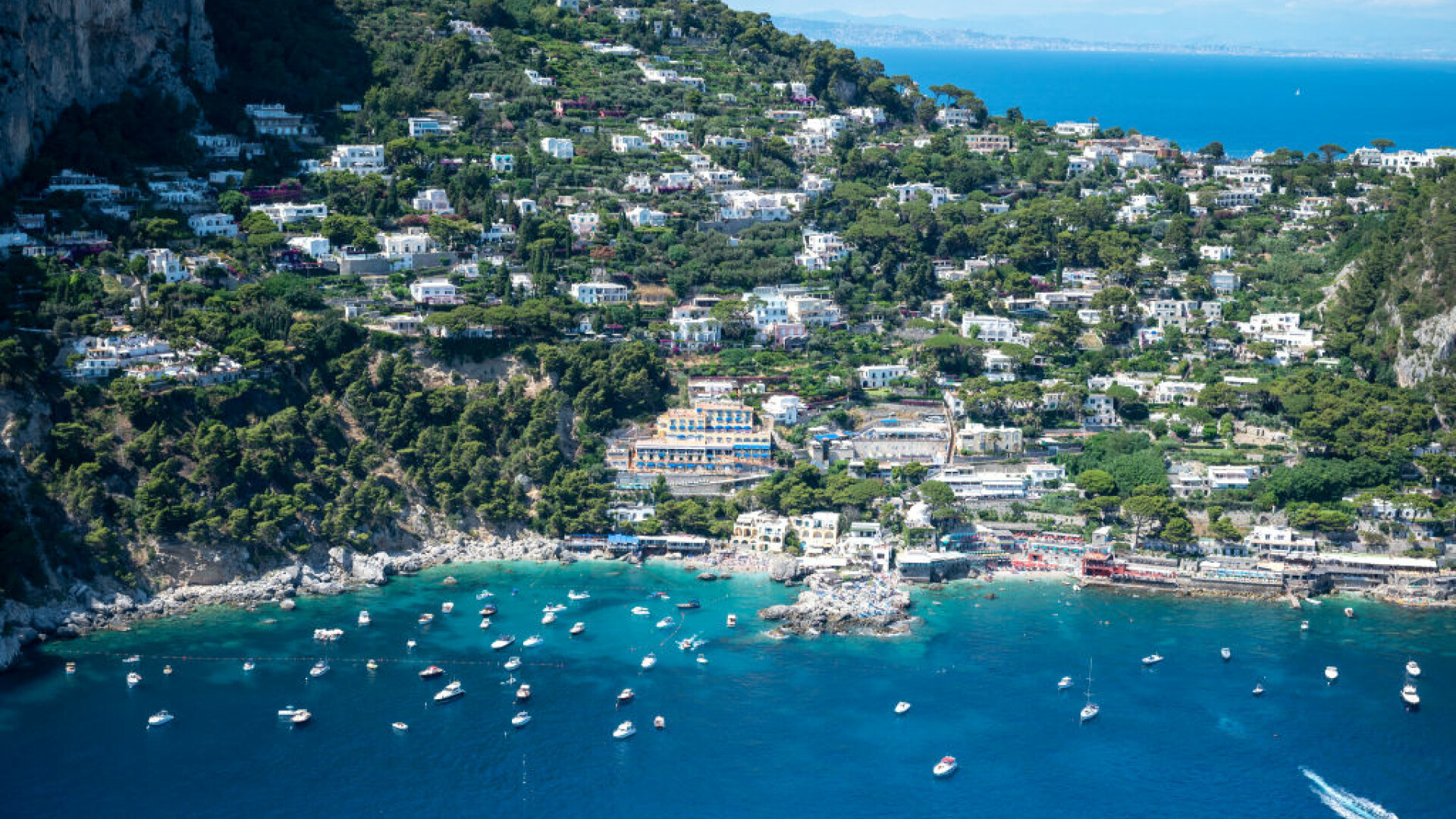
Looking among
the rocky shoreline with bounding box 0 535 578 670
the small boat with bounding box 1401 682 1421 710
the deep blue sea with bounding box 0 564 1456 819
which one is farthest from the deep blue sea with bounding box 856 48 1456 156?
the small boat with bounding box 1401 682 1421 710

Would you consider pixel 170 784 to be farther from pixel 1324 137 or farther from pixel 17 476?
pixel 1324 137

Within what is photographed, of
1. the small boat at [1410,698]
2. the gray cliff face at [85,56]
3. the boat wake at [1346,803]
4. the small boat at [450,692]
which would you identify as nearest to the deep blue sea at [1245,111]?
the gray cliff face at [85,56]

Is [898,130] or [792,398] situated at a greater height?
[898,130]

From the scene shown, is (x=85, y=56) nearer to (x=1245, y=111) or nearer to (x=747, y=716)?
(x=747, y=716)

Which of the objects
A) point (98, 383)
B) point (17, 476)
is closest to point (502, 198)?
point (98, 383)

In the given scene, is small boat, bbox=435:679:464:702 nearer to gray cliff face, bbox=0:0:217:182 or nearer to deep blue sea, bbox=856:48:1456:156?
gray cliff face, bbox=0:0:217:182

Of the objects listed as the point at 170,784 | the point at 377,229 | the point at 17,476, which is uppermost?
the point at 377,229
